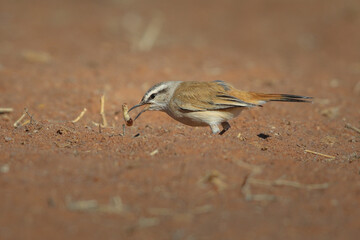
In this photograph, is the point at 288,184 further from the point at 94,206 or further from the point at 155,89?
the point at 155,89

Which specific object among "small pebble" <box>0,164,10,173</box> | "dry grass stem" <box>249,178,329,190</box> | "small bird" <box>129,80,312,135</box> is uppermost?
"small bird" <box>129,80,312,135</box>

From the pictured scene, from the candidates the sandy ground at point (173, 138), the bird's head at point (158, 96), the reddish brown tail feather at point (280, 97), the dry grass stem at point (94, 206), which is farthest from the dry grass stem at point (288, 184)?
the bird's head at point (158, 96)

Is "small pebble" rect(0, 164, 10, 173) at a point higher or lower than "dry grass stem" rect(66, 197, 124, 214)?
higher

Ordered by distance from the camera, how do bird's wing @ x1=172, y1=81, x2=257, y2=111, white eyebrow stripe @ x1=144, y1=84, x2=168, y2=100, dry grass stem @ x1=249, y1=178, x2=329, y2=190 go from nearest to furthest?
dry grass stem @ x1=249, y1=178, x2=329, y2=190, bird's wing @ x1=172, y1=81, x2=257, y2=111, white eyebrow stripe @ x1=144, y1=84, x2=168, y2=100

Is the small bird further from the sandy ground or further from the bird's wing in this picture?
the sandy ground

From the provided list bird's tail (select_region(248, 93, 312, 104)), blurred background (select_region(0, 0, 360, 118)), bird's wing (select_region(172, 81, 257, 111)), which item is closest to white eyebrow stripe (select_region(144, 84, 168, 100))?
bird's wing (select_region(172, 81, 257, 111))

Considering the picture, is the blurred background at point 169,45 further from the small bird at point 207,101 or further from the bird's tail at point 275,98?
the bird's tail at point 275,98
